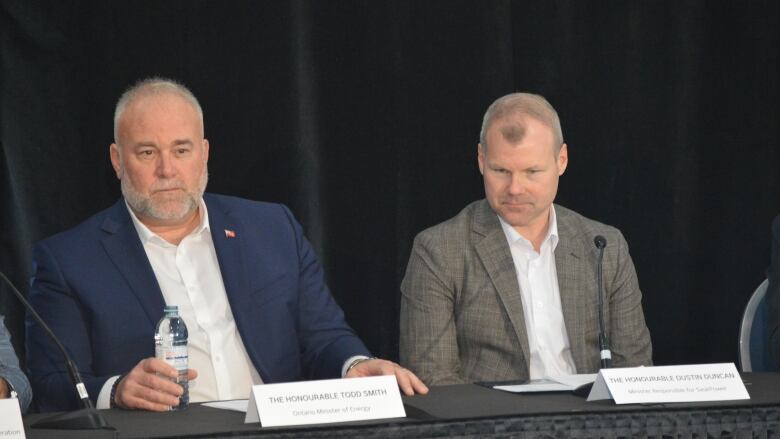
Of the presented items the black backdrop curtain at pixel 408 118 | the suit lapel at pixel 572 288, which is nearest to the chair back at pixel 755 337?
the suit lapel at pixel 572 288

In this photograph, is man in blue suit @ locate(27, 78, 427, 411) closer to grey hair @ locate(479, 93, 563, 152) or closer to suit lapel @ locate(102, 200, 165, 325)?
suit lapel @ locate(102, 200, 165, 325)

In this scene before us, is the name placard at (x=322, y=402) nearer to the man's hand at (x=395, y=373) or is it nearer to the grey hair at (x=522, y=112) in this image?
the man's hand at (x=395, y=373)

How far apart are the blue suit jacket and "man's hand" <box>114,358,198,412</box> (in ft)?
1.26

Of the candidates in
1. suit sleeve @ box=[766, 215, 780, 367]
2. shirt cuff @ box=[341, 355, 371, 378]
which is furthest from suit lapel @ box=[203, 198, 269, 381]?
suit sleeve @ box=[766, 215, 780, 367]

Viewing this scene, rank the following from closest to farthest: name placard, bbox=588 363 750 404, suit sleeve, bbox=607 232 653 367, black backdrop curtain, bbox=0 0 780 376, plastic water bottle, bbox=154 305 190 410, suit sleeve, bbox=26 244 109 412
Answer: name placard, bbox=588 363 750 404, plastic water bottle, bbox=154 305 190 410, suit sleeve, bbox=26 244 109 412, suit sleeve, bbox=607 232 653 367, black backdrop curtain, bbox=0 0 780 376

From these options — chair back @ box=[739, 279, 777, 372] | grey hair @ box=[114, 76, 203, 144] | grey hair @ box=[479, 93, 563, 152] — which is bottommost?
chair back @ box=[739, 279, 777, 372]

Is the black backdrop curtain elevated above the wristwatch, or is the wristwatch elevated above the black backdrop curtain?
the black backdrop curtain

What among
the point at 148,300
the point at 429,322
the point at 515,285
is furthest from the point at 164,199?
the point at 515,285

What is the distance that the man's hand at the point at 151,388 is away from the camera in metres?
2.39

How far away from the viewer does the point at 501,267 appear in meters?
3.40

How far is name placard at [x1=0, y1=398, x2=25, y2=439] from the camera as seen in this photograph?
2.06m

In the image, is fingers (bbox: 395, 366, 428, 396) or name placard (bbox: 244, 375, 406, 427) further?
fingers (bbox: 395, 366, 428, 396)

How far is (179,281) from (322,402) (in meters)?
1.14

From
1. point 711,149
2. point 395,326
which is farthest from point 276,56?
point 711,149
